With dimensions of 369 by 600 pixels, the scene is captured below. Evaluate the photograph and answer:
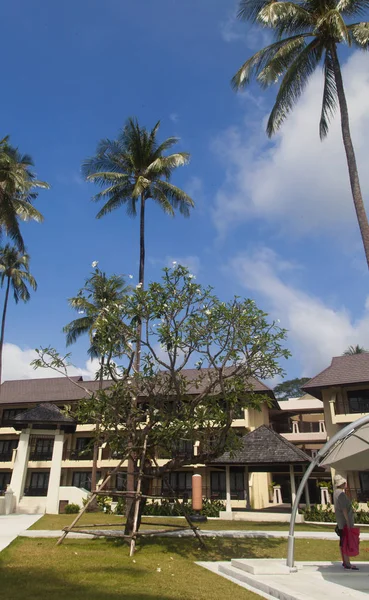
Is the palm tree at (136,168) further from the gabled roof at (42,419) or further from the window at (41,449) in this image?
the window at (41,449)

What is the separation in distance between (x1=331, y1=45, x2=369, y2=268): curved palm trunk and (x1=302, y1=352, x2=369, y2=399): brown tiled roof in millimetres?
16975

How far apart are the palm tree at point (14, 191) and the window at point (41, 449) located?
20.6 m

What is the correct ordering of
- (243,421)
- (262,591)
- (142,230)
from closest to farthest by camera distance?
(262,591)
(142,230)
(243,421)

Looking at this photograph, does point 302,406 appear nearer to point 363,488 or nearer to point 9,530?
point 363,488

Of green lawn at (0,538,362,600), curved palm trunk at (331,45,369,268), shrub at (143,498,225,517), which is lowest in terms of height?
green lawn at (0,538,362,600)

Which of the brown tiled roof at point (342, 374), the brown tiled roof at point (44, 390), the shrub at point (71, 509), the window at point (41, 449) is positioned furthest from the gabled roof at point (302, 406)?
the shrub at point (71, 509)

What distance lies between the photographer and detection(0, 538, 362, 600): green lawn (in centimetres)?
742

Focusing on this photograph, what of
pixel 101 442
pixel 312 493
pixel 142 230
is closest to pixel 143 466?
pixel 101 442

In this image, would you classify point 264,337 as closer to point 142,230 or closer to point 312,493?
point 142,230

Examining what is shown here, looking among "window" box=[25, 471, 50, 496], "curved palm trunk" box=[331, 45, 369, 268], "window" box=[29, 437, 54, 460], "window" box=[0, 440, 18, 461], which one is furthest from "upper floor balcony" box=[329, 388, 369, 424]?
"window" box=[0, 440, 18, 461]

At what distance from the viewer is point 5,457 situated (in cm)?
3881

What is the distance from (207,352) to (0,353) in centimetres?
2579

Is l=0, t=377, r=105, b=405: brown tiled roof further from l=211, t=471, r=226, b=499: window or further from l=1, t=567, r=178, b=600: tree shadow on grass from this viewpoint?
l=1, t=567, r=178, b=600: tree shadow on grass

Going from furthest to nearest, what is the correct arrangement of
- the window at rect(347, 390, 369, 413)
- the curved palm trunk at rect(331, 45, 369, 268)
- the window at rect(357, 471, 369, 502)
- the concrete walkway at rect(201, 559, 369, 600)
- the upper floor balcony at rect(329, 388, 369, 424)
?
1. the window at rect(347, 390, 369, 413)
2. the upper floor balcony at rect(329, 388, 369, 424)
3. the window at rect(357, 471, 369, 502)
4. the curved palm trunk at rect(331, 45, 369, 268)
5. the concrete walkway at rect(201, 559, 369, 600)
